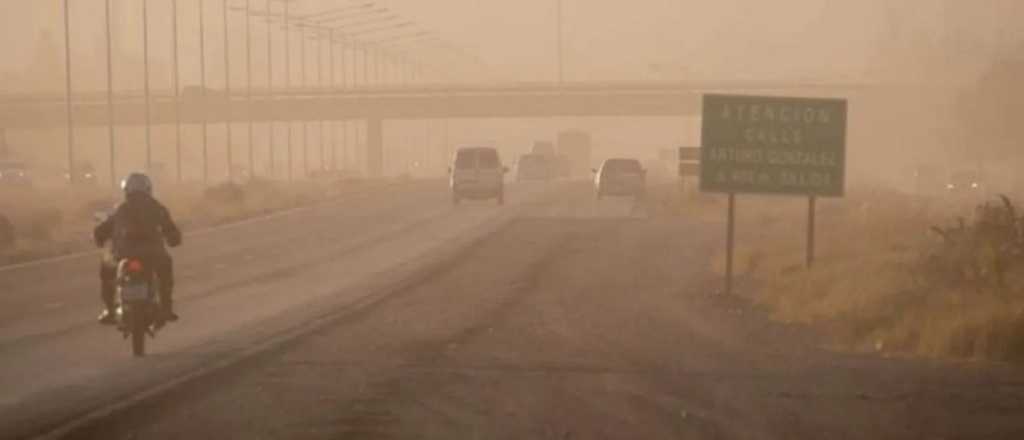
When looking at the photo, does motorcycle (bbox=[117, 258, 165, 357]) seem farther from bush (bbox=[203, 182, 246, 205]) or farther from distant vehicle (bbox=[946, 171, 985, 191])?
distant vehicle (bbox=[946, 171, 985, 191])

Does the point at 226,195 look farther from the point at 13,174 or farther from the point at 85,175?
the point at 85,175

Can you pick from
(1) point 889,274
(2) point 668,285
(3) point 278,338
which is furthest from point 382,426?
(2) point 668,285

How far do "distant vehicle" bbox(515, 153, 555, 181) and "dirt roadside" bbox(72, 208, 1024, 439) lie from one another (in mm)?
89666

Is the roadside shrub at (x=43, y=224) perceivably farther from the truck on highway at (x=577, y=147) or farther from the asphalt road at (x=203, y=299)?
the truck on highway at (x=577, y=147)

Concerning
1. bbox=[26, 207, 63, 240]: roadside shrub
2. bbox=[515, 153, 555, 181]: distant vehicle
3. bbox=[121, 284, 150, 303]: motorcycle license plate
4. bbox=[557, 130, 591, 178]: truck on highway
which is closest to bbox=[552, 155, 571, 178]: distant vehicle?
bbox=[515, 153, 555, 181]: distant vehicle

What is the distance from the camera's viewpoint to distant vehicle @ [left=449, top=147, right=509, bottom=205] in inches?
2820

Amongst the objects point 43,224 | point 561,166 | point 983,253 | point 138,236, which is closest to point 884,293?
point 983,253

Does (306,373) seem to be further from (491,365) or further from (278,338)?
(278,338)

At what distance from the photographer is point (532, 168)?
118 m

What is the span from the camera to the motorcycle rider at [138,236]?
1997cm

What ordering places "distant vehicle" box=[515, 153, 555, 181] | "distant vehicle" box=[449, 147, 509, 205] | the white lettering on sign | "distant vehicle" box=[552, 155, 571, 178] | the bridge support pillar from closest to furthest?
the white lettering on sign, "distant vehicle" box=[449, 147, 509, 205], "distant vehicle" box=[515, 153, 555, 181], "distant vehicle" box=[552, 155, 571, 178], the bridge support pillar

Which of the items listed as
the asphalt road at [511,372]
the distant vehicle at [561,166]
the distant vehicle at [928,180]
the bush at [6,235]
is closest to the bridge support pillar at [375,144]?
the distant vehicle at [561,166]

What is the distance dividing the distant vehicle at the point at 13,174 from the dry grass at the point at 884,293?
244 feet

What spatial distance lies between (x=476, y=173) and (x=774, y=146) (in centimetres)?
4284
